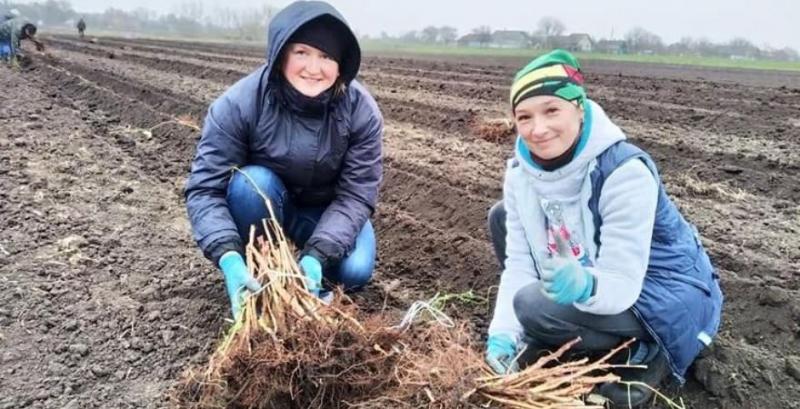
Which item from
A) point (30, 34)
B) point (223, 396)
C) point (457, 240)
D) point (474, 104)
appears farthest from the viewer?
point (30, 34)

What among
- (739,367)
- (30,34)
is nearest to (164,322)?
(739,367)

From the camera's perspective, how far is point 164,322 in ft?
9.71

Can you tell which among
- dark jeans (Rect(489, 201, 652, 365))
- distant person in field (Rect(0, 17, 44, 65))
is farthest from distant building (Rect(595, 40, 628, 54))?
dark jeans (Rect(489, 201, 652, 365))

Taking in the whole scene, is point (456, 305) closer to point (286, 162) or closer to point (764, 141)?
point (286, 162)

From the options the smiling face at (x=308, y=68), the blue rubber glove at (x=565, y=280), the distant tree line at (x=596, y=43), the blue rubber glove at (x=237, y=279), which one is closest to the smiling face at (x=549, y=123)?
the blue rubber glove at (x=565, y=280)

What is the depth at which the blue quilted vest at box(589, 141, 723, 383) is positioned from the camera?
2299mm

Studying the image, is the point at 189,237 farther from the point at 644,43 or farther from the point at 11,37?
the point at 644,43

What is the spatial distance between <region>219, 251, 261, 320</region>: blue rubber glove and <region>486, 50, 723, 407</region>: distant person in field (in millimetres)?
816

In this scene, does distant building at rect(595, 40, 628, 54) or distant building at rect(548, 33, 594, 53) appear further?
distant building at rect(548, 33, 594, 53)

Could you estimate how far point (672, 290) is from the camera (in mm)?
2309

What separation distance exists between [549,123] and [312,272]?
3.13 ft

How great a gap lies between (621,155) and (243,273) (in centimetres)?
126

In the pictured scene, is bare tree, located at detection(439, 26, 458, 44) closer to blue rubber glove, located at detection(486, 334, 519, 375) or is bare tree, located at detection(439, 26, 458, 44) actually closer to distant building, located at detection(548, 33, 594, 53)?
distant building, located at detection(548, 33, 594, 53)

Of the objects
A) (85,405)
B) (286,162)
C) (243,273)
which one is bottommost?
(85,405)
